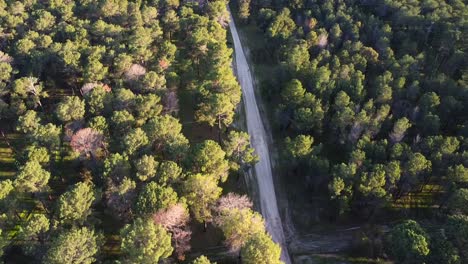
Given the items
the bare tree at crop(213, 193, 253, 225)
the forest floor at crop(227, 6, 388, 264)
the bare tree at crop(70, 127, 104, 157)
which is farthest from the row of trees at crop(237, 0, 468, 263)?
the bare tree at crop(70, 127, 104, 157)

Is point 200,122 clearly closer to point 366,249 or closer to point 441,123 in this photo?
point 366,249

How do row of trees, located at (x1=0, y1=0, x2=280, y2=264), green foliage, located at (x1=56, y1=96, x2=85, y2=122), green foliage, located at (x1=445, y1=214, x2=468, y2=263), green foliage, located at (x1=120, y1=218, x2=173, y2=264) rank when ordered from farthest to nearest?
1. green foliage, located at (x1=56, y1=96, x2=85, y2=122)
2. row of trees, located at (x1=0, y1=0, x2=280, y2=264)
3. green foliage, located at (x1=445, y1=214, x2=468, y2=263)
4. green foliage, located at (x1=120, y1=218, x2=173, y2=264)

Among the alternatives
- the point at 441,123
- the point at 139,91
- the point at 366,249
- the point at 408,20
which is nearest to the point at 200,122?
the point at 139,91

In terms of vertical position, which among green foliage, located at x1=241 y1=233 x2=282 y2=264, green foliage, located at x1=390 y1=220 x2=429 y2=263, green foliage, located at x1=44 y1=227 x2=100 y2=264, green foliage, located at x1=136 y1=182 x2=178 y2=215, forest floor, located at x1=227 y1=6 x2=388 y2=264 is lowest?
forest floor, located at x1=227 y1=6 x2=388 y2=264

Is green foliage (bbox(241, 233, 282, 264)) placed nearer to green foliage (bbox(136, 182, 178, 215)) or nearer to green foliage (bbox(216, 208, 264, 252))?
green foliage (bbox(216, 208, 264, 252))

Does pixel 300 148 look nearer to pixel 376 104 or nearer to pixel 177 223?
pixel 376 104

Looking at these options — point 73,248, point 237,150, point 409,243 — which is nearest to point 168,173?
point 237,150
